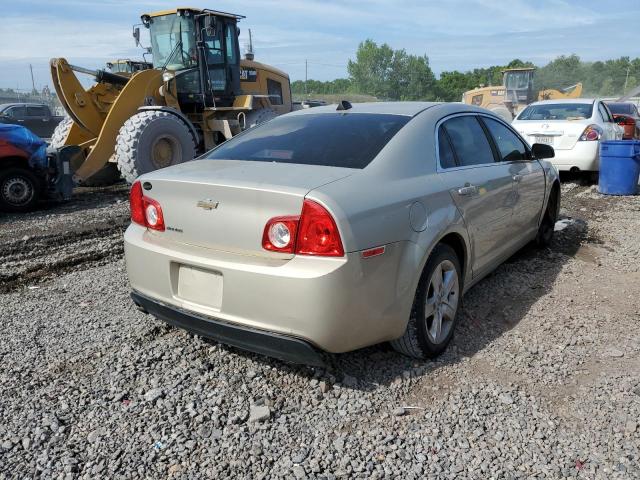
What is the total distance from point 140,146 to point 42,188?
1591 millimetres

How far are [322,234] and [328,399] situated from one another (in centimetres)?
99

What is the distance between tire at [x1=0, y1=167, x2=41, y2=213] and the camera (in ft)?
25.8

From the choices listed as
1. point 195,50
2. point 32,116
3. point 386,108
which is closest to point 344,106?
point 386,108

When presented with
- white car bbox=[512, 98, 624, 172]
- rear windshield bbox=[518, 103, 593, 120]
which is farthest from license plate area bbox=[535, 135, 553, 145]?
rear windshield bbox=[518, 103, 593, 120]

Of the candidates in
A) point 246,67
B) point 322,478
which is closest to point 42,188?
point 246,67

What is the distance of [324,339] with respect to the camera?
272 cm

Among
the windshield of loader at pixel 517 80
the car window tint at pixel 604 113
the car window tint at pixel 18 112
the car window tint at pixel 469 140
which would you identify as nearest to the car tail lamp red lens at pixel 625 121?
the car window tint at pixel 604 113

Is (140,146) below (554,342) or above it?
above

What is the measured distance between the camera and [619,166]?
8.92m

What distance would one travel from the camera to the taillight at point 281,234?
271 centimetres

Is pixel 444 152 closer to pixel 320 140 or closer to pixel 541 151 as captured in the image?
pixel 320 140

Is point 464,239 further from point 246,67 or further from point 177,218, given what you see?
point 246,67

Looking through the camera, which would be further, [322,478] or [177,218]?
[177,218]

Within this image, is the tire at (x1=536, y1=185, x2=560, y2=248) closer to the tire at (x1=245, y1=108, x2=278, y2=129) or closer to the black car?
the tire at (x1=245, y1=108, x2=278, y2=129)
